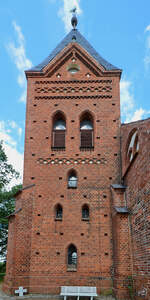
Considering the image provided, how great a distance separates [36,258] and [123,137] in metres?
6.72

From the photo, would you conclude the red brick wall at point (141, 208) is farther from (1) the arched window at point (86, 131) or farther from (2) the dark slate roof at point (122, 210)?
(1) the arched window at point (86, 131)

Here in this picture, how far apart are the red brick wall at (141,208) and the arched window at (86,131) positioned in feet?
11.4

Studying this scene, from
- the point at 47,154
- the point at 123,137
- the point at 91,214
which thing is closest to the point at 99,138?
the point at 123,137

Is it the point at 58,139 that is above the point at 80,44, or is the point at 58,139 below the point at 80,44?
below

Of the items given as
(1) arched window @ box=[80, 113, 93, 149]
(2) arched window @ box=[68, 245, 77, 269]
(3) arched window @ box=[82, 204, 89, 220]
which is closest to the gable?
(1) arched window @ box=[80, 113, 93, 149]

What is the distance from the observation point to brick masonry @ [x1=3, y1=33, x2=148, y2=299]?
11281 millimetres

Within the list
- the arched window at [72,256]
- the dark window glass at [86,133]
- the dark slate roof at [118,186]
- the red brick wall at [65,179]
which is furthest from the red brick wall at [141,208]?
the dark window glass at [86,133]

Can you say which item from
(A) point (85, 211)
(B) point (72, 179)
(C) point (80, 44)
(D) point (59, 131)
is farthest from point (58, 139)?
(C) point (80, 44)

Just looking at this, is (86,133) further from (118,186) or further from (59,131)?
(118,186)

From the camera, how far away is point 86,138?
14.1m

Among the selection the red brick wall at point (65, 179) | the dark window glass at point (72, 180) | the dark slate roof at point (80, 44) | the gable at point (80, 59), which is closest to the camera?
the red brick wall at point (65, 179)

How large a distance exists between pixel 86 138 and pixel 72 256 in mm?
5654

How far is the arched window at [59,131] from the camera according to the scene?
14.0 metres

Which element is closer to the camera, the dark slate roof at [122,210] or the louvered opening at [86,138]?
the dark slate roof at [122,210]
